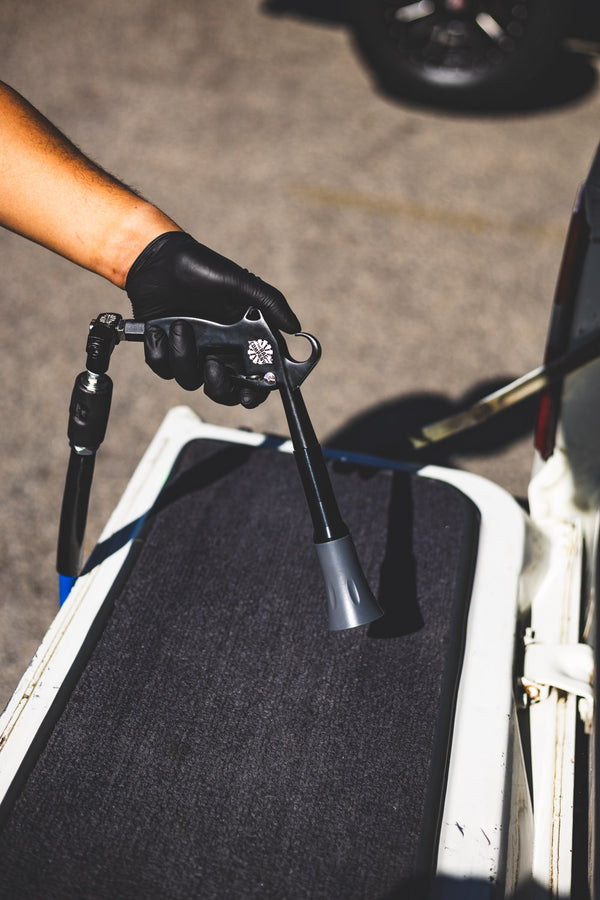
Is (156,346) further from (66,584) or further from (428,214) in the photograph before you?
(428,214)

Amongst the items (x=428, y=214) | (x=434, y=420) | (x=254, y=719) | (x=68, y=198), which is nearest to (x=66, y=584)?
(x=254, y=719)


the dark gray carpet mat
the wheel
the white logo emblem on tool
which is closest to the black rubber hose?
the dark gray carpet mat

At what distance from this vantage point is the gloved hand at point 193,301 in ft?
3.34

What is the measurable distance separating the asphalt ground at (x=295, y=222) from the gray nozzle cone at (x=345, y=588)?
2.94ft

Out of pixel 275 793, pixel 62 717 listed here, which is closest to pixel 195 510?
pixel 62 717

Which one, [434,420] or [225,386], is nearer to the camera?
[225,386]

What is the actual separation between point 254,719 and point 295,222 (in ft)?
7.38

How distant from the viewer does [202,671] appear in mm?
1245

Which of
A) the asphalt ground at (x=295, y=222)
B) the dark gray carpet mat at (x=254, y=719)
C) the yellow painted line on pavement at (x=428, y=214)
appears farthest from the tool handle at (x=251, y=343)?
the yellow painted line on pavement at (x=428, y=214)

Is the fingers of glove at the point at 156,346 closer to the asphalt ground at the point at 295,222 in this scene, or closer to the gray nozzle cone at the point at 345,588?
the gray nozzle cone at the point at 345,588

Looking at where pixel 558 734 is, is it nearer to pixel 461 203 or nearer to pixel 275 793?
pixel 275 793

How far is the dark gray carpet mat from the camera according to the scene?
1.03 metres

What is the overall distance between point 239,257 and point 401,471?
60.2 inches

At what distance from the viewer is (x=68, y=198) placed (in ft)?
3.85
